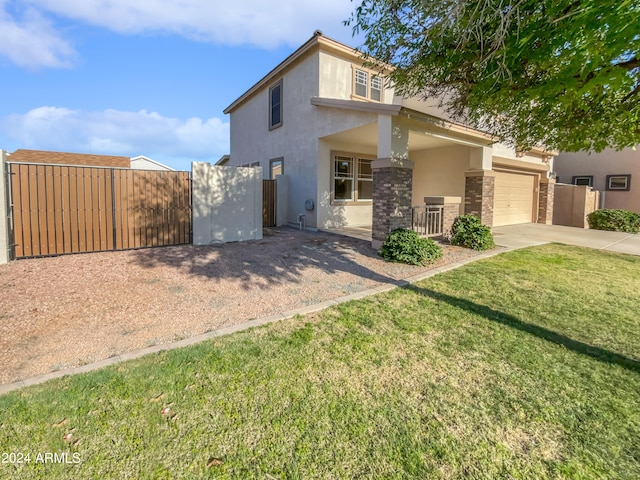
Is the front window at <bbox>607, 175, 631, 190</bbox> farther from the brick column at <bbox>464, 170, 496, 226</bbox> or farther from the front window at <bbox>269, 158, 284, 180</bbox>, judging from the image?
the front window at <bbox>269, 158, 284, 180</bbox>

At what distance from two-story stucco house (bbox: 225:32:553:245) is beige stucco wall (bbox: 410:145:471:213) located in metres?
0.04

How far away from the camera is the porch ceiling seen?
9.85 meters

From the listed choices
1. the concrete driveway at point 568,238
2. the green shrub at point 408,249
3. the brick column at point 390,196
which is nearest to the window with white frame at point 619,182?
the concrete driveway at point 568,238

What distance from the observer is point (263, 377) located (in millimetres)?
3111

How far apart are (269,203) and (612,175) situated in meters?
20.7

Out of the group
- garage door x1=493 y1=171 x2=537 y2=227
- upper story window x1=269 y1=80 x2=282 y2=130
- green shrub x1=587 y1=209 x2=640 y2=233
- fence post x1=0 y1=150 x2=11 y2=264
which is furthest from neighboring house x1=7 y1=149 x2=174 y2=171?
green shrub x1=587 y1=209 x2=640 y2=233

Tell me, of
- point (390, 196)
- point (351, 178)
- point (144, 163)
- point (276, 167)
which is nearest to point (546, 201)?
point (351, 178)

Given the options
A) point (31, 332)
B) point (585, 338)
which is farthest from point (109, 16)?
point (585, 338)

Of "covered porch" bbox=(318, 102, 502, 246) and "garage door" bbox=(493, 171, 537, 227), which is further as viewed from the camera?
"garage door" bbox=(493, 171, 537, 227)

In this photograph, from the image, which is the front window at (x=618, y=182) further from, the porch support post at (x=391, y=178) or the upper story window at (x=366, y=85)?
the porch support post at (x=391, y=178)

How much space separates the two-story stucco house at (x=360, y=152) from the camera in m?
8.57

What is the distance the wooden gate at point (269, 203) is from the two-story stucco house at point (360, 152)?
684 millimetres

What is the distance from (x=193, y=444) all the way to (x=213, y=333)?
187 centimetres

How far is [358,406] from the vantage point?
8.97 feet
